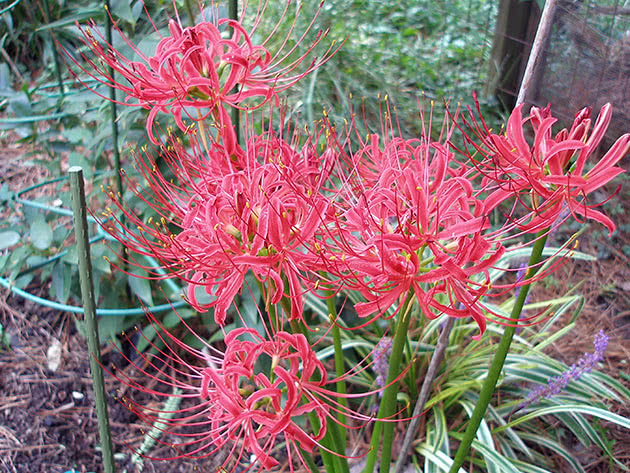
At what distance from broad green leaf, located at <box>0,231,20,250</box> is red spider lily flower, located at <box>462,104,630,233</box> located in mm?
1313

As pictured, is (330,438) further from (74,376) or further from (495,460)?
(74,376)

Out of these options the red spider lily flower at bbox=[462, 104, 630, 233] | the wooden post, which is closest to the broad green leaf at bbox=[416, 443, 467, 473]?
the red spider lily flower at bbox=[462, 104, 630, 233]

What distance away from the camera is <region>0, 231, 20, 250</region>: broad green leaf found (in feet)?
4.97

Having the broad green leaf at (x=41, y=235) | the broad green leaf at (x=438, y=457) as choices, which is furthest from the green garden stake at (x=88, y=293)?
the broad green leaf at (x=41, y=235)

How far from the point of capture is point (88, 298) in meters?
Result: 0.67

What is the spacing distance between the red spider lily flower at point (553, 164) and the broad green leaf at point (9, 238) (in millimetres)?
1313

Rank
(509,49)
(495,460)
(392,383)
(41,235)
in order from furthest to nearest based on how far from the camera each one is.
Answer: (509,49) < (41,235) < (495,460) < (392,383)

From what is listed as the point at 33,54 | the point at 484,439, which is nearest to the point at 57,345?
the point at 484,439

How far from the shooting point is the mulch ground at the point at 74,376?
5.15 ft

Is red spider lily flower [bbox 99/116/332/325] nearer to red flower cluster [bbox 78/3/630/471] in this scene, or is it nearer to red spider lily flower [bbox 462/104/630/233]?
red flower cluster [bbox 78/3/630/471]

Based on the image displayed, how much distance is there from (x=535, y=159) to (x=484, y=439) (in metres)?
0.92

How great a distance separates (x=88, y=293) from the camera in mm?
669

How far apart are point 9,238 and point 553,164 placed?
54.9 inches

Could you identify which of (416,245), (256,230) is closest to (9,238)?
(256,230)
